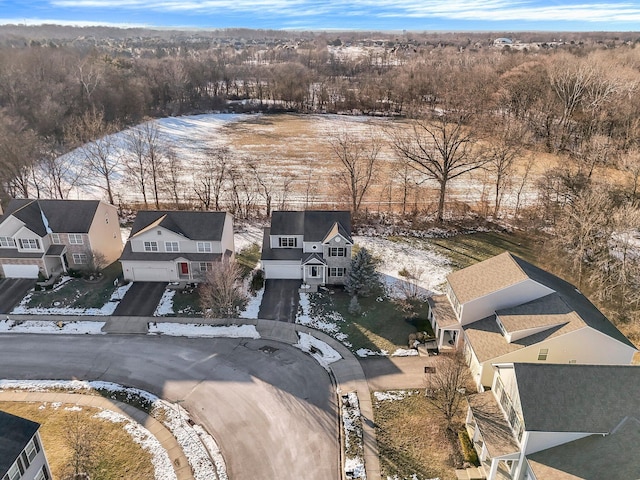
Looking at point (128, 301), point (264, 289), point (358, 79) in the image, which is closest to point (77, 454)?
point (128, 301)

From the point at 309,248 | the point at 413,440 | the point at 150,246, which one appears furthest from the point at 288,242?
the point at 413,440

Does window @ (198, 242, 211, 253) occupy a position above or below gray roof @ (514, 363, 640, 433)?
below

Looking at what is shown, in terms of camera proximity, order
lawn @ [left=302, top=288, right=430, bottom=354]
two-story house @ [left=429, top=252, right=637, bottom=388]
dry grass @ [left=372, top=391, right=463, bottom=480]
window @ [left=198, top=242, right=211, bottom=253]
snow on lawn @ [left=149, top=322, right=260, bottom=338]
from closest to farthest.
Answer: dry grass @ [left=372, top=391, right=463, bottom=480], two-story house @ [left=429, top=252, right=637, bottom=388], lawn @ [left=302, top=288, right=430, bottom=354], snow on lawn @ [left=149, top=322, right=260, bottom=338], window @ [left=198, top=242, right=211, bottom=253]

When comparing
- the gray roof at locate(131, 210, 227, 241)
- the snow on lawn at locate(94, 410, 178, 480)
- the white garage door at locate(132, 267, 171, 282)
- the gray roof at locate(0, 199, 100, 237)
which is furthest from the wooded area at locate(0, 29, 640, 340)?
the snow on lawn at locate(94, 410, 178, 480)

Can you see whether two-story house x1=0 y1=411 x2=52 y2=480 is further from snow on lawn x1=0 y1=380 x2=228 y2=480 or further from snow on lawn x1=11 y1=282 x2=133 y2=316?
snow on lawn x1=11 y1=282 x2=133 y2=316

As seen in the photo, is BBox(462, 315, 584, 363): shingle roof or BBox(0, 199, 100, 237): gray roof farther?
BBox(0, 199, 100, 237): gray roof

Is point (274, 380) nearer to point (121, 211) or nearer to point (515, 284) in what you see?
point (515, 284)
